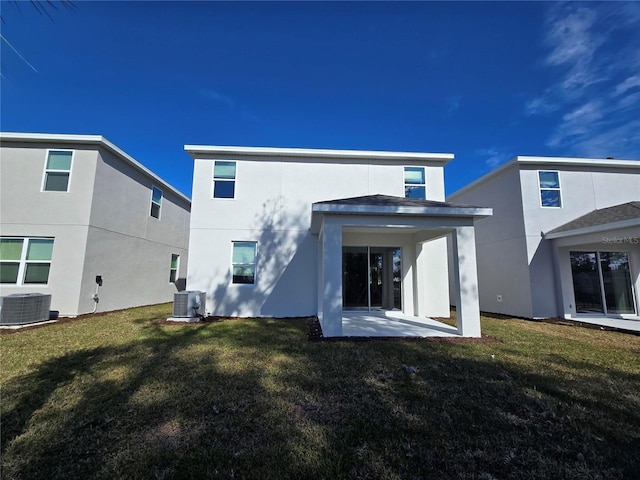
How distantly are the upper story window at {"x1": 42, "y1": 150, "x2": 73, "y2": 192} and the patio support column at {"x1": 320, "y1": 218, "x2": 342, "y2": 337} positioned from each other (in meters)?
10.3

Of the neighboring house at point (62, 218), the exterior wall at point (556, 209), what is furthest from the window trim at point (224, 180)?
the exterior wall at point (556, 209)

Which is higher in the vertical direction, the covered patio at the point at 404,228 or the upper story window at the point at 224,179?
the upper story window at the point at 224,179

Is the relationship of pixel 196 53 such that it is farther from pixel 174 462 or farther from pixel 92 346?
pixel 174 462

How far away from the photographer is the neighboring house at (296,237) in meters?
10.3

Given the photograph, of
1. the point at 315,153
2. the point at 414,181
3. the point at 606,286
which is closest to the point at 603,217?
the point at 606,286

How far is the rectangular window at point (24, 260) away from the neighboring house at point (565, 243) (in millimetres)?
17692

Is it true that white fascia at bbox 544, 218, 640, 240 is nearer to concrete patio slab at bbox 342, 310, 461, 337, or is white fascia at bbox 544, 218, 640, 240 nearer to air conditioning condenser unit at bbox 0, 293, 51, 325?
concrete patio slab at bbox 342, 310, 461, 337

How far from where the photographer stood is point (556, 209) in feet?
36.1

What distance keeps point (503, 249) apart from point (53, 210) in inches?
701

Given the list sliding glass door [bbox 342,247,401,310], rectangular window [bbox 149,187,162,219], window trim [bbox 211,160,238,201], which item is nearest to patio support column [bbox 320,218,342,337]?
sliding glass door [bbox 342,247,401,310]

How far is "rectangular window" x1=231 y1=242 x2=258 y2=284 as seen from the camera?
34.2 feet

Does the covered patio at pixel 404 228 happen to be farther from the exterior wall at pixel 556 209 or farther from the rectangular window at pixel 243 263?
the exterior wall at pixel 556 209

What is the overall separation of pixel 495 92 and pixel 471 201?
493 cm

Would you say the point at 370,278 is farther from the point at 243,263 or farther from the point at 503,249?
the point at 503,249
